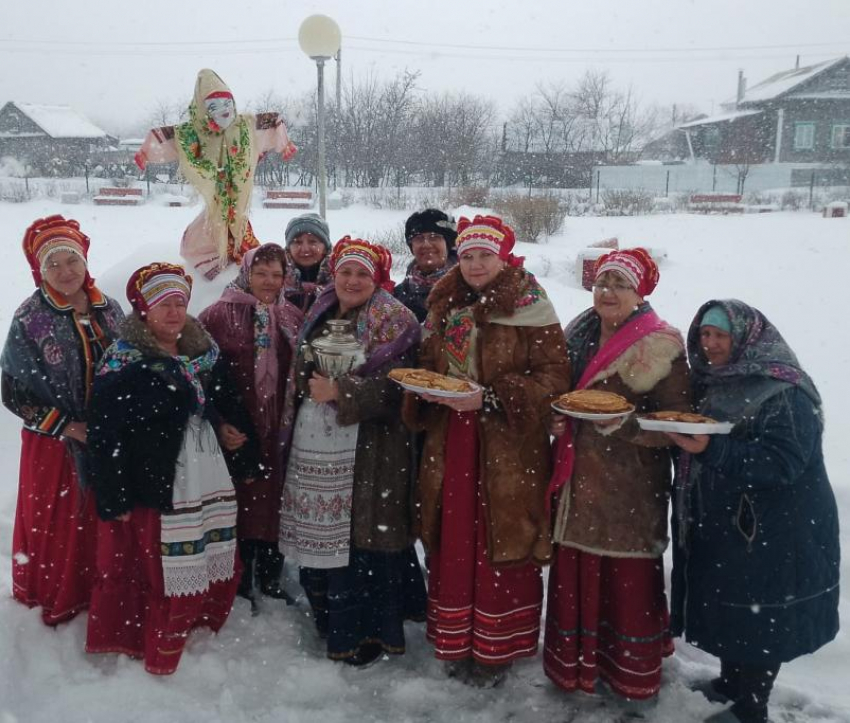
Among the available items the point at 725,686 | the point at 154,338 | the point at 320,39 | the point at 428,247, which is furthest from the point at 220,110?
the point at 725,686

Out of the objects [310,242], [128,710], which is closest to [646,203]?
[310,242]

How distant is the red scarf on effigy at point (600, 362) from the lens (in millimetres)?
2805

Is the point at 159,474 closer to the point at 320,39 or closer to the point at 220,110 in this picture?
the point at 220,110

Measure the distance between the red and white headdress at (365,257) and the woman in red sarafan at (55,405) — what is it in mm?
1077

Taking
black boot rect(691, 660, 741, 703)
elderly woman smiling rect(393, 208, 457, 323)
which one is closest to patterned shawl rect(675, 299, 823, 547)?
black boot rect(691, 660, 741, 703)

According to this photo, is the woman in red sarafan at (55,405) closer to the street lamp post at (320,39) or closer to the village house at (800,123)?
the street lamp post at (320,39)

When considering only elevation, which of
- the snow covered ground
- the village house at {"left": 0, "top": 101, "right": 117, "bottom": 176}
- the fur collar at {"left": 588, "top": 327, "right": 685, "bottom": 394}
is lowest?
the snow covered ground

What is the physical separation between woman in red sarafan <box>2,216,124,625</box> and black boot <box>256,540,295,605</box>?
0.85 metres

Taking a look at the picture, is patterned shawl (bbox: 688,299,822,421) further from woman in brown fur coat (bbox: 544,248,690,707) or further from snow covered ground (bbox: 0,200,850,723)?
snow covered ground (bbox: 0,200,850,723)

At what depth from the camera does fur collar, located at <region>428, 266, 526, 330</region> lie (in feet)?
9.49

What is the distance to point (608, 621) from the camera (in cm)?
300

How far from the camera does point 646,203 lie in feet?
75.0

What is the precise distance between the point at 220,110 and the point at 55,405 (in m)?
2.39

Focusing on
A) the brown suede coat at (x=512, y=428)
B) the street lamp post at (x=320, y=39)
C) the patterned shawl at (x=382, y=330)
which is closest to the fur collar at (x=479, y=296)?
the brown suede coat at (x=512, y=428)
